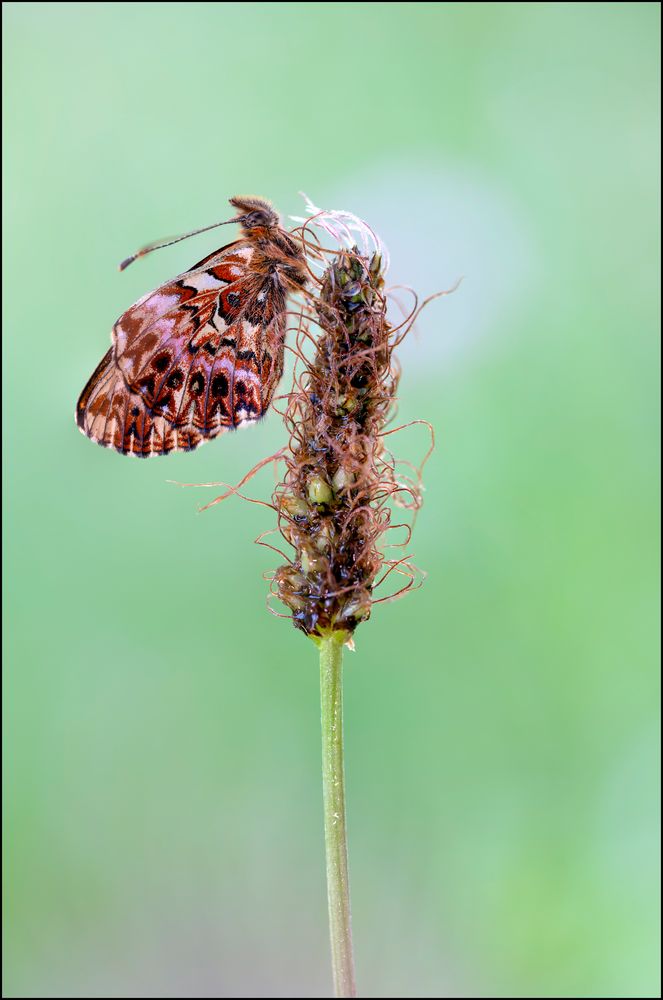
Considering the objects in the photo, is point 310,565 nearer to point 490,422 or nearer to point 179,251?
point 490,422

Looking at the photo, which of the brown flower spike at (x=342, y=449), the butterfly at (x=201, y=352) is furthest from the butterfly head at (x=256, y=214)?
the brown flower spike at (x=342, y=449)

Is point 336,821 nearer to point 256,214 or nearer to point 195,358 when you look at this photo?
point 195,358

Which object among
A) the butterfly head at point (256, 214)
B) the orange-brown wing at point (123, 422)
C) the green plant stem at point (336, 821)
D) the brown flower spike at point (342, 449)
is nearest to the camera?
the green plant stem at point (336, 821)

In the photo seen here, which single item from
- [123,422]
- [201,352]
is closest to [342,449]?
[201,352]

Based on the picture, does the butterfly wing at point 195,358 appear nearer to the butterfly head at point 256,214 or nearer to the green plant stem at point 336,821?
the butterfly head at point 256,214

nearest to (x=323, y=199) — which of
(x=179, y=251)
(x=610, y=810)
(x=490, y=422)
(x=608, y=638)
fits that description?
(x=179, y=251)

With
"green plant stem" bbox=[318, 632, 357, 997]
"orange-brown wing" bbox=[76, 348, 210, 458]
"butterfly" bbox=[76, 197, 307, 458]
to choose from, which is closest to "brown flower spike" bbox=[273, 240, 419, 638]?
"green plant stem" bbox=[318, 632, 357, 997]
